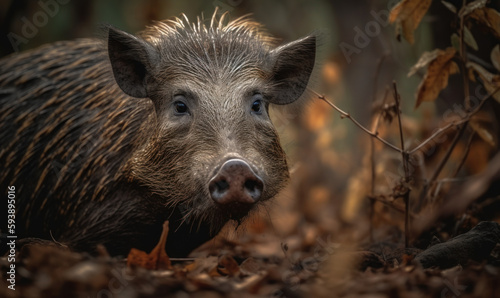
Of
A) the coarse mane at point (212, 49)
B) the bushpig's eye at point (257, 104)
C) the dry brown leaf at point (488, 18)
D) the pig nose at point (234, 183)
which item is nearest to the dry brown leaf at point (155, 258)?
the pig nose at point (234, 183)

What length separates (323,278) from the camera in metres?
3.44

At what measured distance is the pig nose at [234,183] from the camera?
372cm

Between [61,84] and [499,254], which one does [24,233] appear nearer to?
[61,84]

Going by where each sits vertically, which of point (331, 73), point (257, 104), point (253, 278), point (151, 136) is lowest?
point (253, 278)

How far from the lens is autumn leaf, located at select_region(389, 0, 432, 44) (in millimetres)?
4965

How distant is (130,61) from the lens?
16.4ft

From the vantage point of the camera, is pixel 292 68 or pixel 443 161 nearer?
pixel 292 68

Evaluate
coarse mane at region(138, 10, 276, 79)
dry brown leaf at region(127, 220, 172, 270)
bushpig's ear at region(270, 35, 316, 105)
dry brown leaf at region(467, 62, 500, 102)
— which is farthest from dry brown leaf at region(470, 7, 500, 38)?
dry brown leaf at region(127, 220, 172, 270)

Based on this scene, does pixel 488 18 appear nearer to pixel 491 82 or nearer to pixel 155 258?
pixel 491 82

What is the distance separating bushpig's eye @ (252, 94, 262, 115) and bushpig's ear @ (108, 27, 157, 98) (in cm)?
98

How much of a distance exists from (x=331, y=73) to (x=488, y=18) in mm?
3928


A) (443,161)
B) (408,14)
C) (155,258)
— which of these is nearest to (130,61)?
(155,258)

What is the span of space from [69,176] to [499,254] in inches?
151

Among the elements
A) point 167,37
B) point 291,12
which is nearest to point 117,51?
point 167,37
